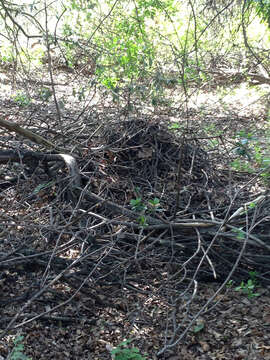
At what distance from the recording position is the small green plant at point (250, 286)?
304cm

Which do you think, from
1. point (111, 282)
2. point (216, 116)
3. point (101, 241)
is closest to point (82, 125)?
point (101, 241)

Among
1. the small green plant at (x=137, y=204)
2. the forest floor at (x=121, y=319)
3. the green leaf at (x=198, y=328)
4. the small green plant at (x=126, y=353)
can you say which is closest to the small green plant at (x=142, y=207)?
the small green plant at (x=137, y=204)

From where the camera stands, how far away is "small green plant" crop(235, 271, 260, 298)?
3.04m

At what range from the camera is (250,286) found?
2984 millimetres

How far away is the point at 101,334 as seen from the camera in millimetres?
2854

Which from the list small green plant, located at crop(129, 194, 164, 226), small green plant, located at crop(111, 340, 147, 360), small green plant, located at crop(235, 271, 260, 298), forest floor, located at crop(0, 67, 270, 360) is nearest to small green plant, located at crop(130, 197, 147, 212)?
small green plant, located at crop(129, 194, 164, 226)

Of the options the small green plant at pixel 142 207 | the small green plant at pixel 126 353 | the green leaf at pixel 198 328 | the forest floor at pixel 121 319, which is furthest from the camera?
the small green plant at pixel 142 207

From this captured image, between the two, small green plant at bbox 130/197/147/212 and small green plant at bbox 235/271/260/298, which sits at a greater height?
small green plant at bbox 130/197/147/212

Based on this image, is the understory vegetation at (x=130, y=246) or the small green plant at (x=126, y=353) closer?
the small green plant at (x=126, y=353)

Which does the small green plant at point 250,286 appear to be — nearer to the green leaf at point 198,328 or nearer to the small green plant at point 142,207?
the green leaf at point 198,328

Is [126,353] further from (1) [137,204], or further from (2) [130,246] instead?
(1) [137,204]

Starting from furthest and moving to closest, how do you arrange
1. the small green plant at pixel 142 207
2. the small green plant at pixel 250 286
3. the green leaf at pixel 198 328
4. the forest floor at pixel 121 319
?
the small green plant at pixel 142 207 < the small green plant at pixel 250 286 < the green leaf at pixel 198 328 < the forest floor at pixel 121 319

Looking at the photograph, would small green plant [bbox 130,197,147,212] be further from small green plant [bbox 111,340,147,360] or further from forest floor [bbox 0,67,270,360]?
small green plant [bbox 111,340,147,360]

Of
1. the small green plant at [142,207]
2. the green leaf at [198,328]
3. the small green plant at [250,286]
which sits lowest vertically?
the green leaf at [198,328]
